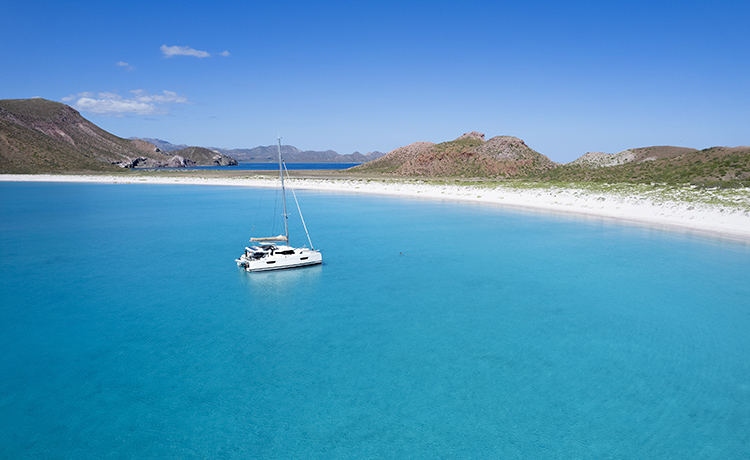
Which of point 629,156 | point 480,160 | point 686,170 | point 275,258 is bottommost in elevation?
point 275,258

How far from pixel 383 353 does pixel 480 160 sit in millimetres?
103045

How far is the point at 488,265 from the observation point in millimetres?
28672

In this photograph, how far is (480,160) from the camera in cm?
11256

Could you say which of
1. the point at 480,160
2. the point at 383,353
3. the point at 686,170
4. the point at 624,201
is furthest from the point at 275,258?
the point at 480,160

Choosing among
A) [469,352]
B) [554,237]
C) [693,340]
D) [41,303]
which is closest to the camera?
→ [469,352]

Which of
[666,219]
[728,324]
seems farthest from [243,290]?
[666,219]

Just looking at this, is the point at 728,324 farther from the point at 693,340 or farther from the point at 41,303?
the point at 41,303

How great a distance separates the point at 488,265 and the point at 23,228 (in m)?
45.0

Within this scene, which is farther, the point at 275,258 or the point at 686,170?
the point at 686,170

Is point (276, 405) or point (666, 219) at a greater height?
point (666, 219)

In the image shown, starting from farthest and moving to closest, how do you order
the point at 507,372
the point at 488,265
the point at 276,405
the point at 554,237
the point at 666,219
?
1. the point at 666,219
2. the point at 554,237
3. the point at 488,265
4. the point at 507,372
5. the point at 276,405

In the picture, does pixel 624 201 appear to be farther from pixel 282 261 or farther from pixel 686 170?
pixel 282 261

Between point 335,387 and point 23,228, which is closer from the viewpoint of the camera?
point 335,387

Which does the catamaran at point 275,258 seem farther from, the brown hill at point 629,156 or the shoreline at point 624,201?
the brown hill at point 629,156
